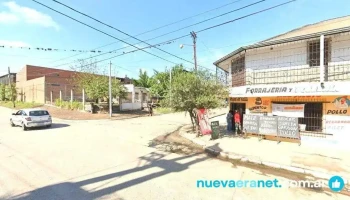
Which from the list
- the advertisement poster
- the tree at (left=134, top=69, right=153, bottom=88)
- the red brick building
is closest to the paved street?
the advertisement poster

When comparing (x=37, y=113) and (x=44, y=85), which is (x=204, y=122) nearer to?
(x=37, y=113)

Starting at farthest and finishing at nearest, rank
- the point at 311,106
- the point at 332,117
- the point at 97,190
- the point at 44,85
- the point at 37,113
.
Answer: the point at 44,85, the point at 37,113, the point at 311,106, the point at 332,117, the point at 97,190

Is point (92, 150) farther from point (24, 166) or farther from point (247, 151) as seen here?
point (247, 151)

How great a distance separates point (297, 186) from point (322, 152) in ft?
13.7

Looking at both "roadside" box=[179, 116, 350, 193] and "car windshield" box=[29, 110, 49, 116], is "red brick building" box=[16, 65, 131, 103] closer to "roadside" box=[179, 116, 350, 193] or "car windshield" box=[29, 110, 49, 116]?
"car windshield" box=[29, 110, 49, 116]

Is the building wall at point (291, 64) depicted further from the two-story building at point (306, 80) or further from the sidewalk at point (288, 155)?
the sidewalk at point (288, 155)

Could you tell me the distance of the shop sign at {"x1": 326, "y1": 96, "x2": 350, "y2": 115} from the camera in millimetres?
9334

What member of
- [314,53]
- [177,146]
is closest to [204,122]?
[177,146]

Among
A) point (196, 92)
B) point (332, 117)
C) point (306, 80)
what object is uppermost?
point (306, 80)

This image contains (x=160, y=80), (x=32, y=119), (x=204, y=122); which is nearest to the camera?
(x=204, y=122)

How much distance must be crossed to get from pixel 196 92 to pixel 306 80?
212 inches

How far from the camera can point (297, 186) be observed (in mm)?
5789

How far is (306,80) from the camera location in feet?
35.4

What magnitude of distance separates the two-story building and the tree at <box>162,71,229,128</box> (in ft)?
4.09
